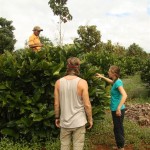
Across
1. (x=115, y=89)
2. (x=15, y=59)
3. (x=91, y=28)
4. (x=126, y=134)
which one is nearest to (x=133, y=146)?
(x=126, y=134)

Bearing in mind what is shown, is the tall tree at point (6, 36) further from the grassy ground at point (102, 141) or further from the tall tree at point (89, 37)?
the grassy ground at point (102, 141)

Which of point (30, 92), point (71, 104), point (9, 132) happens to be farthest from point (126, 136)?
point (71, 104)

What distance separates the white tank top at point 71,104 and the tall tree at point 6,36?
115ft

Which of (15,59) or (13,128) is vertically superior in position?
(15,59)

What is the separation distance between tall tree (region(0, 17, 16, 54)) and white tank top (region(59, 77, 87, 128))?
35.0m

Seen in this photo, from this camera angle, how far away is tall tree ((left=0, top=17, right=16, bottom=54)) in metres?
41.6

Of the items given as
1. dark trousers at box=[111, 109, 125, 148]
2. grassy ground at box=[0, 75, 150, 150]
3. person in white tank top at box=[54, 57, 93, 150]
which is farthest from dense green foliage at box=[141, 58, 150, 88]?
person in white tank top at box=[54, 57, 93, 150]

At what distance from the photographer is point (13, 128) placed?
24.3 ft

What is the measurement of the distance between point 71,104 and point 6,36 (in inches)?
1514

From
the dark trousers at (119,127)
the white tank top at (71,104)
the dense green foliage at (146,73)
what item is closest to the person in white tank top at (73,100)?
the white tank top at (71,104)

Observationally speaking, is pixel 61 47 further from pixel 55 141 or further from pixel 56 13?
pixel 56 13

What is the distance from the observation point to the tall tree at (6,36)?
41594mm

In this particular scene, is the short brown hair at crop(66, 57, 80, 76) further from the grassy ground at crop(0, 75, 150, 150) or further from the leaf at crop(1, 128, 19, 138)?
the leaf at crop(1, 128, 19, 138)

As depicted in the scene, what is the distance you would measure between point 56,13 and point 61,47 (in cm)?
3348
